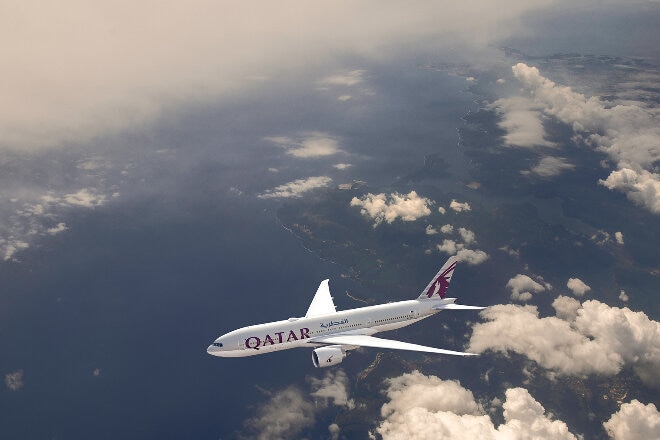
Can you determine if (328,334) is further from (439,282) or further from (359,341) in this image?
(439,282)

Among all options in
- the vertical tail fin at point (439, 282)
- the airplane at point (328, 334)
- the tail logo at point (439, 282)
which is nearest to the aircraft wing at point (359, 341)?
the airplane at point (328, 334)

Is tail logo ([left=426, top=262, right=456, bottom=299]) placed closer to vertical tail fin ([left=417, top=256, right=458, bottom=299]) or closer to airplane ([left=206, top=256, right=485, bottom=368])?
vertical tail fin ([left=417, top=256, right=458, bottom=299])

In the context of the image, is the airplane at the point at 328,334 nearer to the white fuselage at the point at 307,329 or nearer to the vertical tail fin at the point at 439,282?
the white fuselage at the point at 307,329

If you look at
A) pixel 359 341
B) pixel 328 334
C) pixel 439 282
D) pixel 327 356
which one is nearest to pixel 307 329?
pixel 328 334

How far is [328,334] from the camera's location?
125 metres

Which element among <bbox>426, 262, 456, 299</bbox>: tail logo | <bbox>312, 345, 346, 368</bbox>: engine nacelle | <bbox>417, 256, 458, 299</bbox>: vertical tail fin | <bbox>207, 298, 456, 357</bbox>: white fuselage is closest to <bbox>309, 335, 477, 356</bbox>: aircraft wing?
<bbox>207, 298, 456, 357</bbox>: white fuselage

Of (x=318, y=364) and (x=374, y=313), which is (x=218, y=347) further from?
(x=374, y=313)

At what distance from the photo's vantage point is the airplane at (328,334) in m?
118

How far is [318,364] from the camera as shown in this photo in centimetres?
11762

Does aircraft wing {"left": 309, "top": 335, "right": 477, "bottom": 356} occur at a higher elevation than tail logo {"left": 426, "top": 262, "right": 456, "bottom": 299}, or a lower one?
lower

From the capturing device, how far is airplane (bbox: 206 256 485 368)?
118500mm

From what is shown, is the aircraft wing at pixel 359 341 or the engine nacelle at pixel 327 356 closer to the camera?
the engine nacelle at pixel 327 356

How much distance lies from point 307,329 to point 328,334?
6659mm

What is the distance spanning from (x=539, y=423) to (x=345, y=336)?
117506 millimetres
